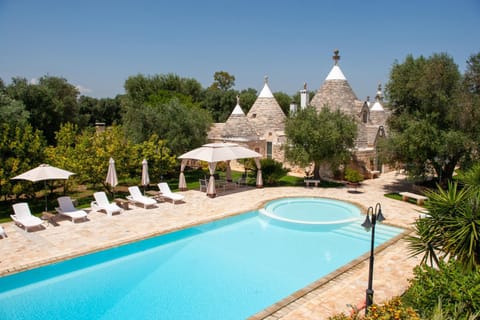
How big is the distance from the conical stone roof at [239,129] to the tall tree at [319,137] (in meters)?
7.53

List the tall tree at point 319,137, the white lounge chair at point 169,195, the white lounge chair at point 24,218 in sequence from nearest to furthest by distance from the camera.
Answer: the white lounge chair at point 24,218, the white lounge chair at point 169,195, the tall tree at point 319,137

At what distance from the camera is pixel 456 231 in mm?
7375

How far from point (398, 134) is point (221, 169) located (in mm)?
14011

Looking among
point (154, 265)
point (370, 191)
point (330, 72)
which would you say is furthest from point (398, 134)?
point (154, 265)

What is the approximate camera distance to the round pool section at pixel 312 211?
1524 centimetres

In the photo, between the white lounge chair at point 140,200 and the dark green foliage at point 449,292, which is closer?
the dark green foliage at point 449,292

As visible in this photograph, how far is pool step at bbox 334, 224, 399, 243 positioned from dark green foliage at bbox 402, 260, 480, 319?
584 centimetres

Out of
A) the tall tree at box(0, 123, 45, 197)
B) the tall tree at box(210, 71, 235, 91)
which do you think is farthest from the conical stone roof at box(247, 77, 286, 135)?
the tall tree at box(210, 71, 235, 91)

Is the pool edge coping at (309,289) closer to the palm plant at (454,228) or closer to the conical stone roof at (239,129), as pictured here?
the palm plant at (454,228)

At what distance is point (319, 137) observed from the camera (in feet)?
67.8

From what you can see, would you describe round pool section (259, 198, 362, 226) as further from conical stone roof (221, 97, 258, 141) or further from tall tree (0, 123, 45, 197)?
conical stone roof (221, 97, 258, 141)

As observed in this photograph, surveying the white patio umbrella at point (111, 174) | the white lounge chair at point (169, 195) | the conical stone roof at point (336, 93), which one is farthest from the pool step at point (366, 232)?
the conical stone roof at point (336, 93)

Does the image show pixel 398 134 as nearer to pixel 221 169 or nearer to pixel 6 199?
pixel 221 169

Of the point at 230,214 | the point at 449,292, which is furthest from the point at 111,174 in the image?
the point at 449,292
